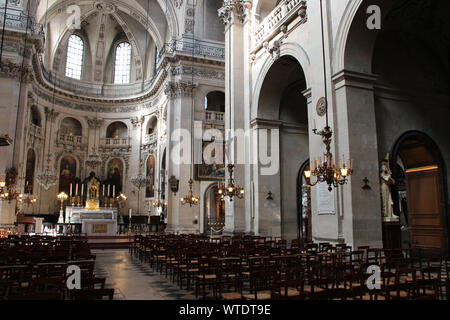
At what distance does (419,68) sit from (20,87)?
69.4 ft

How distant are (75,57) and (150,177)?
12.8m

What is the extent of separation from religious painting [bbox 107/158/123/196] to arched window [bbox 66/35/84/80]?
8197 millimetres

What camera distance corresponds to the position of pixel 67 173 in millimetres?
30250

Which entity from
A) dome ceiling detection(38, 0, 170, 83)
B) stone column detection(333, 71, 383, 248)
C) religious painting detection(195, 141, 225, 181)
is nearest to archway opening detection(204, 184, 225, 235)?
religious painting detection(195, 141, 225, 181)

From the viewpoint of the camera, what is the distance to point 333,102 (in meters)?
10.2

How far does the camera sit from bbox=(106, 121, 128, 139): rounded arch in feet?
108

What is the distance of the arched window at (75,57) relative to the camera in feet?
104

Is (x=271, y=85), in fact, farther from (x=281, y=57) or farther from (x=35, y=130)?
(x=35, y=130)

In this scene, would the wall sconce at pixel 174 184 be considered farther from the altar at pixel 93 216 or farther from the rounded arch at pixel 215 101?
the rounded arch at pixel 215 101

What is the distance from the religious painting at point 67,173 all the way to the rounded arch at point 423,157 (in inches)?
1008

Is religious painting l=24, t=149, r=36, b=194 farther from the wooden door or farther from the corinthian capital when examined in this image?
the wooden door

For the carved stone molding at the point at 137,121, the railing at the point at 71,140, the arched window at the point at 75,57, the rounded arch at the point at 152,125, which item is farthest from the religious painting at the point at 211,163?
the arched window at the point at 75,57

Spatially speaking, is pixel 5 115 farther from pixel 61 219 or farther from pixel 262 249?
pixel 262 249
